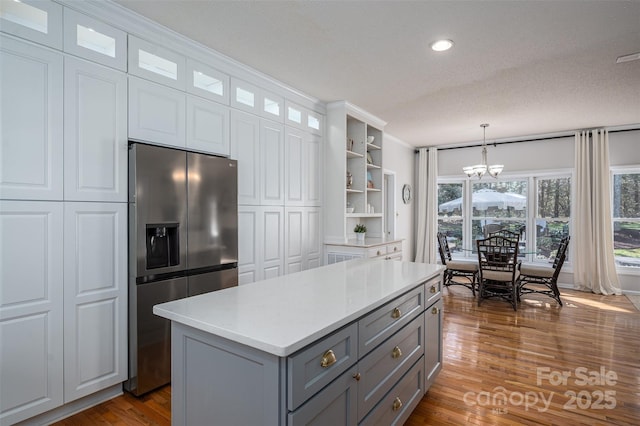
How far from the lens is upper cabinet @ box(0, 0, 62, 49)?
1914mm

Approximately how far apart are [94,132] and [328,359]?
6.92ft

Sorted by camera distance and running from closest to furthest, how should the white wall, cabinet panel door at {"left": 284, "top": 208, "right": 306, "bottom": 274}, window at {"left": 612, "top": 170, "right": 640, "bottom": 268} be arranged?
cabinet panel door at {"left": 284, "top": 208, "right": 306, "bottom": 274}, window at {"left": 612, "top": 170, "right": 640, "bottom": 268}, the white wall

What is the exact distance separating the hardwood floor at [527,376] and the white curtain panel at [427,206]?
2623 mm

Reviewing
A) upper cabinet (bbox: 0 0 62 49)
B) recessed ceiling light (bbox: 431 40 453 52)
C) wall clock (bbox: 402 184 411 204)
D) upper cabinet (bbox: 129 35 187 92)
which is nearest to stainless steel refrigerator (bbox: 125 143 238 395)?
upper cabinet (bbox: 129 35 187 92)


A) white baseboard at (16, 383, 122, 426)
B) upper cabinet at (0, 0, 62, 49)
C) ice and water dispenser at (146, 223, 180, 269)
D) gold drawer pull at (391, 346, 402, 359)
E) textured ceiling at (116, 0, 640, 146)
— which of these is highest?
textured ceiling at (116, 0, 640, 146)

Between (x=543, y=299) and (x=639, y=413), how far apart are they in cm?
312

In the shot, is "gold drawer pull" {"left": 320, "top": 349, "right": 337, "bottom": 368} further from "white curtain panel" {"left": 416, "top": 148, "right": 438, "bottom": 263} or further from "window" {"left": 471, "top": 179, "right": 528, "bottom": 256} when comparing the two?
"white curtain panel" {"left": 416, "top": 148, "right": 438, "bottom": 263}

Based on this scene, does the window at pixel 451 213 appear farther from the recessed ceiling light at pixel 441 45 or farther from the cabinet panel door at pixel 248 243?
the cabinet panel door at pixel 248 243

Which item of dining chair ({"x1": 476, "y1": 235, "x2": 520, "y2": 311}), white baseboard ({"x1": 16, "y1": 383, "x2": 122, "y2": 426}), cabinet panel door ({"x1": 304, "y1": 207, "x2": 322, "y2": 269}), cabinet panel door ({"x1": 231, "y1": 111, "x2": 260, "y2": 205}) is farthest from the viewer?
dining chair ({"x1": 476, "y1": 235, "x2": 520, "y2": 311})

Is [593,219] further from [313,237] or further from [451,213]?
[313,237]

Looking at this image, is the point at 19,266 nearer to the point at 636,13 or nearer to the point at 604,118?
the point at 636,13

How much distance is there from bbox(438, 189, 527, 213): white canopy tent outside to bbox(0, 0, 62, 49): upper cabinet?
266 inches

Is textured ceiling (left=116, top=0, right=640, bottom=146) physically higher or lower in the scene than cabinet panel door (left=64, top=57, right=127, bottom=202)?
higher

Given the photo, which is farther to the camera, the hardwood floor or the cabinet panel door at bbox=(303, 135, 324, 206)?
the cabinet panel door at bbox=(303, 135, 324, 206)
